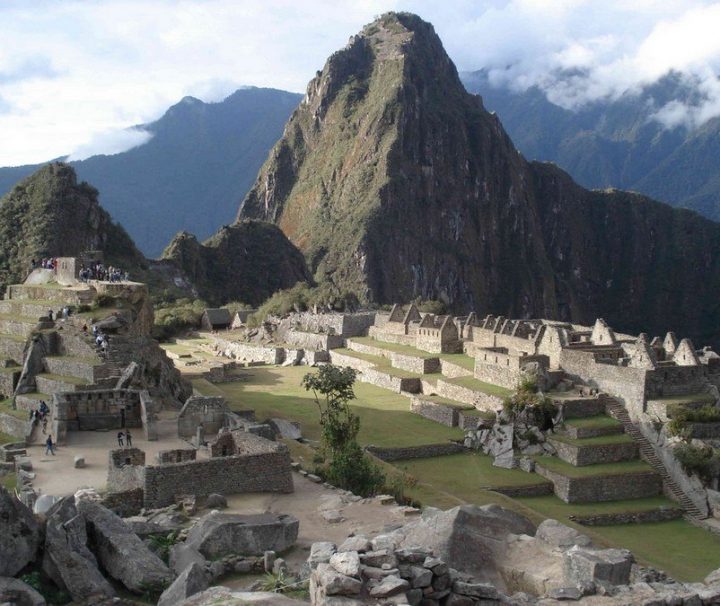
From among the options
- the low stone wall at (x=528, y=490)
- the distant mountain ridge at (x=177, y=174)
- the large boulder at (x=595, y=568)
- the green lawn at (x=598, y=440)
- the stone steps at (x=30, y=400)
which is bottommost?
the low stone wall at (x=528, y=490)

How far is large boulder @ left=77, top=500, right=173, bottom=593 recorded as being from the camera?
12.2 metres

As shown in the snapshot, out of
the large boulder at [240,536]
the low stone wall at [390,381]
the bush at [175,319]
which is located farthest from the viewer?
the bush at [175,319]

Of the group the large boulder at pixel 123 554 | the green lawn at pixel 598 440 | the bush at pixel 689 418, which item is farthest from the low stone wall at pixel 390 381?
the large boulder at pixel 123 554

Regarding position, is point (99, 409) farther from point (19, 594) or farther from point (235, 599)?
point (235, 599)

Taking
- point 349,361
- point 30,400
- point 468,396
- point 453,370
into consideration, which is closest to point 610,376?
point 468,396

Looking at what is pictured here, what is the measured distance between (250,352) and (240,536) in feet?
150

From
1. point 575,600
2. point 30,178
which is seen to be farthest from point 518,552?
point 30,178

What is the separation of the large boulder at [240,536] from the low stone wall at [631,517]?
47.8 ft

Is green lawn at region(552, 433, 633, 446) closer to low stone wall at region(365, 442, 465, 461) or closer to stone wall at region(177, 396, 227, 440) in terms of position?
low stone wall at region(365, 442, 465, 461)

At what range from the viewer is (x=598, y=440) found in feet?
102

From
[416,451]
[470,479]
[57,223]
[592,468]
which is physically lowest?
[470,479]

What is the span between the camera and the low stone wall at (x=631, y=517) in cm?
2700

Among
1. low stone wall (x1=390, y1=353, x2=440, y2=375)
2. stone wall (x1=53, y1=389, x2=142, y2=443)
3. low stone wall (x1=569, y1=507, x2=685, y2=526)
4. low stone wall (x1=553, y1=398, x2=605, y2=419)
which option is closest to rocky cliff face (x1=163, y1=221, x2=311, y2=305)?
low stone wall (x1=390, y1=353, x2=440, y2=375)

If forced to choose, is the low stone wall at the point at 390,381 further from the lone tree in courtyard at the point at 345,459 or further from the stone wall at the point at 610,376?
the lone tree in courtyard at the point at 345,459
